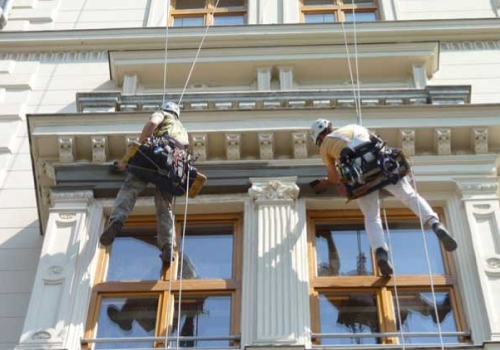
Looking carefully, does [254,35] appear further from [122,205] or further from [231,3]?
[122,205]

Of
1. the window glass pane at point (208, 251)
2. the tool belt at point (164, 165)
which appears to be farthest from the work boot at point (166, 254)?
the tool belt at point (164, 165)

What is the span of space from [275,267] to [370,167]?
1.47m

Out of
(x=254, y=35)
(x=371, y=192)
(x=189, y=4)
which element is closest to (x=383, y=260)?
(x=371, y=192)

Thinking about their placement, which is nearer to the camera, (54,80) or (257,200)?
(257,200)

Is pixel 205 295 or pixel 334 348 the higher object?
pixel 205 295

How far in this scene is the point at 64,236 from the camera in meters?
10.3

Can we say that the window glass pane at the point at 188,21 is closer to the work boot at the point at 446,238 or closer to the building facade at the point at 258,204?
the building facade at the point at 258,204

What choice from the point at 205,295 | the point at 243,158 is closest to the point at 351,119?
the point at 243,158

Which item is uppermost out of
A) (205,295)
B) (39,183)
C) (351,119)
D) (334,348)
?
(351,119)

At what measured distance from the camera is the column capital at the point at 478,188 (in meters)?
10.4

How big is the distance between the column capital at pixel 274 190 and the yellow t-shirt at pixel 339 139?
1.87 feet

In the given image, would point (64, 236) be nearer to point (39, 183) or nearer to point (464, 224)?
point (39, 183)

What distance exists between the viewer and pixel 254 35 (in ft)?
49.3

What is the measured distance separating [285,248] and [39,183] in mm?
3419
